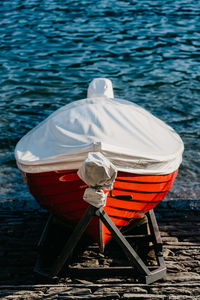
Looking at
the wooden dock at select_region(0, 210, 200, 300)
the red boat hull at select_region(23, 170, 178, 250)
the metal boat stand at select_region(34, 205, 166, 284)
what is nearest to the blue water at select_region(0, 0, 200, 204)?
the wooden dock at select_region(0, 210, 200, 300)

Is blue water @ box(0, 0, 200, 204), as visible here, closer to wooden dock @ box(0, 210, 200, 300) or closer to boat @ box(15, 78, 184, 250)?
wooden dock @ box(0, 210, 200, 300)

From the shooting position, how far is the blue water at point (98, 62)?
9.27 metres

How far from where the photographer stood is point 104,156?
4168 millimetres

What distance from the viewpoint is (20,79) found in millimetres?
12633

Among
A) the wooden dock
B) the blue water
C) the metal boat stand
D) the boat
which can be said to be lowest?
the blue water

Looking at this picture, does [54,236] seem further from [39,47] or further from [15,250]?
[39,47]

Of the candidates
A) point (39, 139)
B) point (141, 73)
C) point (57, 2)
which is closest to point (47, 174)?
point (39, 139)

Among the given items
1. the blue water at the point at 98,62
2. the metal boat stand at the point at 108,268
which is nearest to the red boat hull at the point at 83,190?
the metal boat stand at the point at 108,268

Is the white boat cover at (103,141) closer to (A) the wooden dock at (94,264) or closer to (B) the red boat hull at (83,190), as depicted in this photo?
(B) the red boat hull at (83,190)

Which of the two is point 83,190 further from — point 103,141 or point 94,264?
point 94,264

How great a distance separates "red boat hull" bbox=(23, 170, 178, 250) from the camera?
4.46 metres

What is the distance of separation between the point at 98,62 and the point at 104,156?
10091mm

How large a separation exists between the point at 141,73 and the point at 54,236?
8561 millimetres

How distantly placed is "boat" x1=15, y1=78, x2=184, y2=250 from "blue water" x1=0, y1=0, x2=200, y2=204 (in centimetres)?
188
